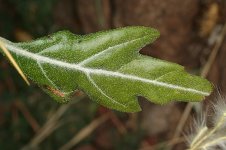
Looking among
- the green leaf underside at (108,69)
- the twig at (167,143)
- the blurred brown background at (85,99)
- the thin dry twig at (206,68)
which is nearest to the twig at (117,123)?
the blurred brown background at (85,99)

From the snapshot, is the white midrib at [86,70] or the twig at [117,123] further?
the twig at [117,123]

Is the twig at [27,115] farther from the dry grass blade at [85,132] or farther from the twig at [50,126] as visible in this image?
the dry grass blade at [85,132]

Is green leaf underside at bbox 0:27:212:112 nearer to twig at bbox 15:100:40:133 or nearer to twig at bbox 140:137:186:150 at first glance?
twig at bbox 140:137:186:150

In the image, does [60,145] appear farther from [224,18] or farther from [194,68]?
[224,18]

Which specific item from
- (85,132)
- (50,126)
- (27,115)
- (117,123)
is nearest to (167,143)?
(117,123)

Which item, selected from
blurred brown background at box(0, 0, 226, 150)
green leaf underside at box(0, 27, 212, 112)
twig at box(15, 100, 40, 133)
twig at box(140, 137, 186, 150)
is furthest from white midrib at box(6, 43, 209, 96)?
twig at box(15, 100, 40, 133)
